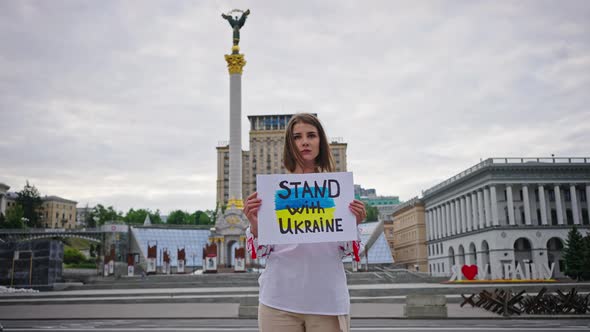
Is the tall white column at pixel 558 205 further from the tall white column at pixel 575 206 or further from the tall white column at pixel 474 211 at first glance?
the tall white column at pixel 474 211

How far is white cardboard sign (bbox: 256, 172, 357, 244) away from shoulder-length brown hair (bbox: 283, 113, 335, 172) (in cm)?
22

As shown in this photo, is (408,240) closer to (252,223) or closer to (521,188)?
(521,188)

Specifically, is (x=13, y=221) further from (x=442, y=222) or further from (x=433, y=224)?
(x=442, y=222)

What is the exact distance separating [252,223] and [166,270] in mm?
59650

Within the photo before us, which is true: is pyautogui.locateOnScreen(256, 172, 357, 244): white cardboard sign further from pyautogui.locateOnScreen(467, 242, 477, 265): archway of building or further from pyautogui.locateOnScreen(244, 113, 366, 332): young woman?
pyautogui.locateOnScreen(467, 242, 477, 265): archway of building

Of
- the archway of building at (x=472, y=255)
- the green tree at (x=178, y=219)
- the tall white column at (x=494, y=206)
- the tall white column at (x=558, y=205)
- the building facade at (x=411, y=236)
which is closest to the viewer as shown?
the tall white column at (x=494, y=206)

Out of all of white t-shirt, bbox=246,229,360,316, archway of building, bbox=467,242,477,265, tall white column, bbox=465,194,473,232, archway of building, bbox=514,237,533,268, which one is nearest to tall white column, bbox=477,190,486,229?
tall white column, bbox=465,194,473,232

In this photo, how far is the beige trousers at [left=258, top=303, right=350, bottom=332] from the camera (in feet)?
12.4

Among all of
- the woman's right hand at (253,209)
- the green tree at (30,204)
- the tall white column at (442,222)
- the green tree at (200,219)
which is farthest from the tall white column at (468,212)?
the green tree at (30,204)

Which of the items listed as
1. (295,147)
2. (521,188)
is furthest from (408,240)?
(295,147)

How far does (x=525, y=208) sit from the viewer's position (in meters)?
70.8

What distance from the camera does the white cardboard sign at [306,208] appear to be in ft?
13.5

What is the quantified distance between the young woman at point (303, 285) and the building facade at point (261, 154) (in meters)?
138

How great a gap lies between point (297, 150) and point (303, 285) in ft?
3.95
